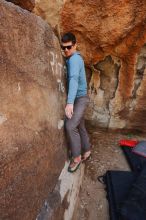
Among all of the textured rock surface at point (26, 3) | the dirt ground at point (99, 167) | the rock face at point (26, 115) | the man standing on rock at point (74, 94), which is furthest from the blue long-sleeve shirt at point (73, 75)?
the dirt ground at point (99, 167)

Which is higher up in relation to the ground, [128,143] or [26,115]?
[26,115]

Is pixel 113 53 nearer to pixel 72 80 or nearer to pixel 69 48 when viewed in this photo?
pixel 69 48

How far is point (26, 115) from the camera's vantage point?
2.32 m

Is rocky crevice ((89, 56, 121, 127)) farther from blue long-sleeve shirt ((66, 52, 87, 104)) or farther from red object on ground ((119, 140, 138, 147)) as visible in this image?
blue long-sleeve shirt ((66, 52, 87, 104))

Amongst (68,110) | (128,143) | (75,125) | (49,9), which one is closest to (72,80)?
(68,110)

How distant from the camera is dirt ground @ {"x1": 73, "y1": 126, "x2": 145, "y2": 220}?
3250 mm

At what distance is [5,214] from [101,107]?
277 cm

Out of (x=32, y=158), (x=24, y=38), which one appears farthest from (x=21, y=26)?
(x=32, y=158)

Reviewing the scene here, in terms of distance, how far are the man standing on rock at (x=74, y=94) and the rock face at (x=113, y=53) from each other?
515 millimetres

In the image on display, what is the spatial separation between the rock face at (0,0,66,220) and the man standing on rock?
0.48 feet

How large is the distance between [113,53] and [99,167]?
5.02ft

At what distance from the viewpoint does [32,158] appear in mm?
2334

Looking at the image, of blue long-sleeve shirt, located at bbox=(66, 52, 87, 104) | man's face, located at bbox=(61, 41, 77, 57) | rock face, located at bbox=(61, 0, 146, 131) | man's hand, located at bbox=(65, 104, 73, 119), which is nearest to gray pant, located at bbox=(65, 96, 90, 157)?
man's hand, located at bbox=(65, 104, 73, 119)

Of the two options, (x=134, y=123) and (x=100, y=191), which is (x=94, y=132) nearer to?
(x=134, y=123)
